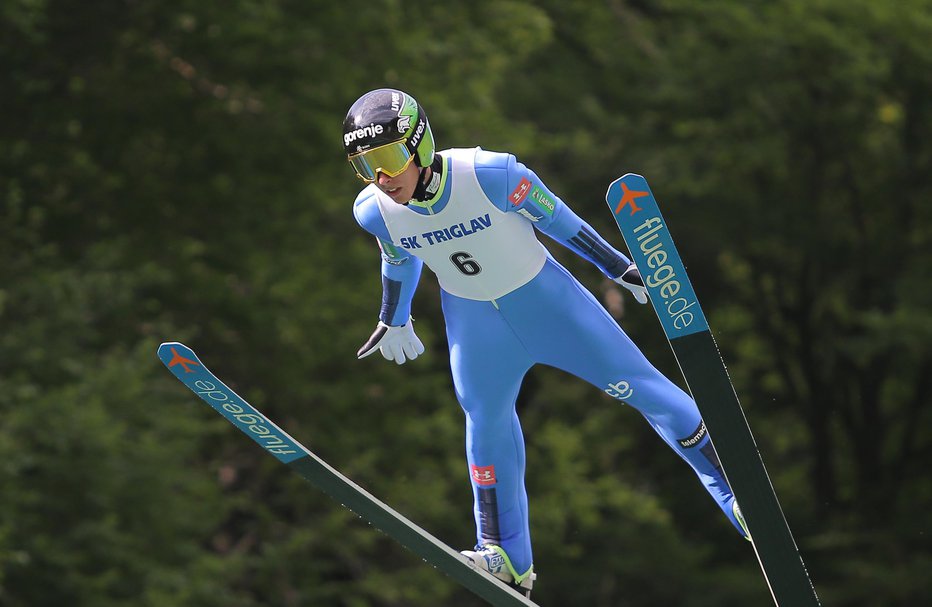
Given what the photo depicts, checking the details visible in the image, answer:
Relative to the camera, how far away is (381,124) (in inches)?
180

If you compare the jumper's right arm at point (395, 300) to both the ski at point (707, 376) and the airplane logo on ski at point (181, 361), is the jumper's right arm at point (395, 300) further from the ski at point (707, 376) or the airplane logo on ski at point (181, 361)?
the ski at point (707, 376)

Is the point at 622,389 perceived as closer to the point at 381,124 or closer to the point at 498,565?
the point at 498,565

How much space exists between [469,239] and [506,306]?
10.8 inches

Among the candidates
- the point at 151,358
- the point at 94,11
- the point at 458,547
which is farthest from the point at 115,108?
the point at 458,547

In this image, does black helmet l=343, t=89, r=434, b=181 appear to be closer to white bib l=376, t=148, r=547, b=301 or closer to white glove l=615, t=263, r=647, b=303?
white bib l=376, t=148, r=547, b=301

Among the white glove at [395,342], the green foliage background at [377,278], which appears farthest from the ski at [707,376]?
the green foliage background at [377,278]

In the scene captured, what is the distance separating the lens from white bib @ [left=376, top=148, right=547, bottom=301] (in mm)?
4801

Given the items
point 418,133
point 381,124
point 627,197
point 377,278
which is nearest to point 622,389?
point 627,197

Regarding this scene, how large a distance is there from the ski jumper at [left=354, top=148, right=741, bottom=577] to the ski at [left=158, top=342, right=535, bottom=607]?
26cm

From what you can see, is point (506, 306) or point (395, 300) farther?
point (395, 300)

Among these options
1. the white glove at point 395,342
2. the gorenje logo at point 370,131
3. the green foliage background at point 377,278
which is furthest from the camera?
the green foliage background at point 377,278

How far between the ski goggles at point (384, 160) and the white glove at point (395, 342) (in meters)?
0.79

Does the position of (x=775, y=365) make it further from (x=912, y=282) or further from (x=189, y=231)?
(x=189, y=231)

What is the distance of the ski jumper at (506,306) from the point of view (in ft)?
15.8
